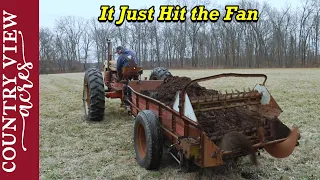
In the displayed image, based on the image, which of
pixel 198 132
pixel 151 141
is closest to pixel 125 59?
pixel 151 141

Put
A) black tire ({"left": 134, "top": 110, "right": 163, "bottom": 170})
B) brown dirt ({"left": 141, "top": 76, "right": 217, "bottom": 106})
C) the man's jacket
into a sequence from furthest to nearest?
Result: 1. the man's jacket
2. brown dirt ({"left": 141, "top": 76, "right": 217, "bottom": 106})
3. black tire ({"left": 134, "top": 110, "right": 163, "bottom": 170})

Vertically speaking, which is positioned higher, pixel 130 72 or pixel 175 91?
pixel 130 72

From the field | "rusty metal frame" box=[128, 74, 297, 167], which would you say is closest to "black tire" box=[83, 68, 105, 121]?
the field

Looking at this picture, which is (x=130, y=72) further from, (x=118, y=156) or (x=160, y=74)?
(x=118, y=156)

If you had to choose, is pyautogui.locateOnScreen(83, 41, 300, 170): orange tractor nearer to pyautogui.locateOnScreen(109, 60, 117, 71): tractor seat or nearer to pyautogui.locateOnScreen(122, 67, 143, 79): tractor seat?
pyautogui.locateOnScreen(122, 67, 143, 79): tractor seat

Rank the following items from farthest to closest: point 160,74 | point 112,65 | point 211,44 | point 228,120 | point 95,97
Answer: point 211,44, point 112,65, point 160,74, point 95,97, point 228,120

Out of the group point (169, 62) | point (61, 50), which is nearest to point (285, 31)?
point (169, 62)

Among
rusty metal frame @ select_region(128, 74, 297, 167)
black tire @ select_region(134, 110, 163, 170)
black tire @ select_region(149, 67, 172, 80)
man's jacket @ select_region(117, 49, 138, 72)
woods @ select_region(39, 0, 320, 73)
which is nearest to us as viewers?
rusty metal frame @ select_region(128, 74, 297, 167)

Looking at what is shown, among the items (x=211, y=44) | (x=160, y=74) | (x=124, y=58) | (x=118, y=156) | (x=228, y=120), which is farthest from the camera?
(x=211, y=44)

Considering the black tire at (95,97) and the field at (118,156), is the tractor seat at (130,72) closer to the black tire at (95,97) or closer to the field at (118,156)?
the black tire at (95,97)

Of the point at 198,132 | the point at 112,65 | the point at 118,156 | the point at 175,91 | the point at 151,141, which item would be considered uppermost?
the point at 112,65

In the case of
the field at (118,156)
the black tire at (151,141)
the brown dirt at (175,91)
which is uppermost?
the brown dirt at (175,91)

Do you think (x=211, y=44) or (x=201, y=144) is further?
(x=211, y=44)

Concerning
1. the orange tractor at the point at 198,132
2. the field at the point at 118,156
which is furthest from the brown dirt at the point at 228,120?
the field at the point at 118,156
